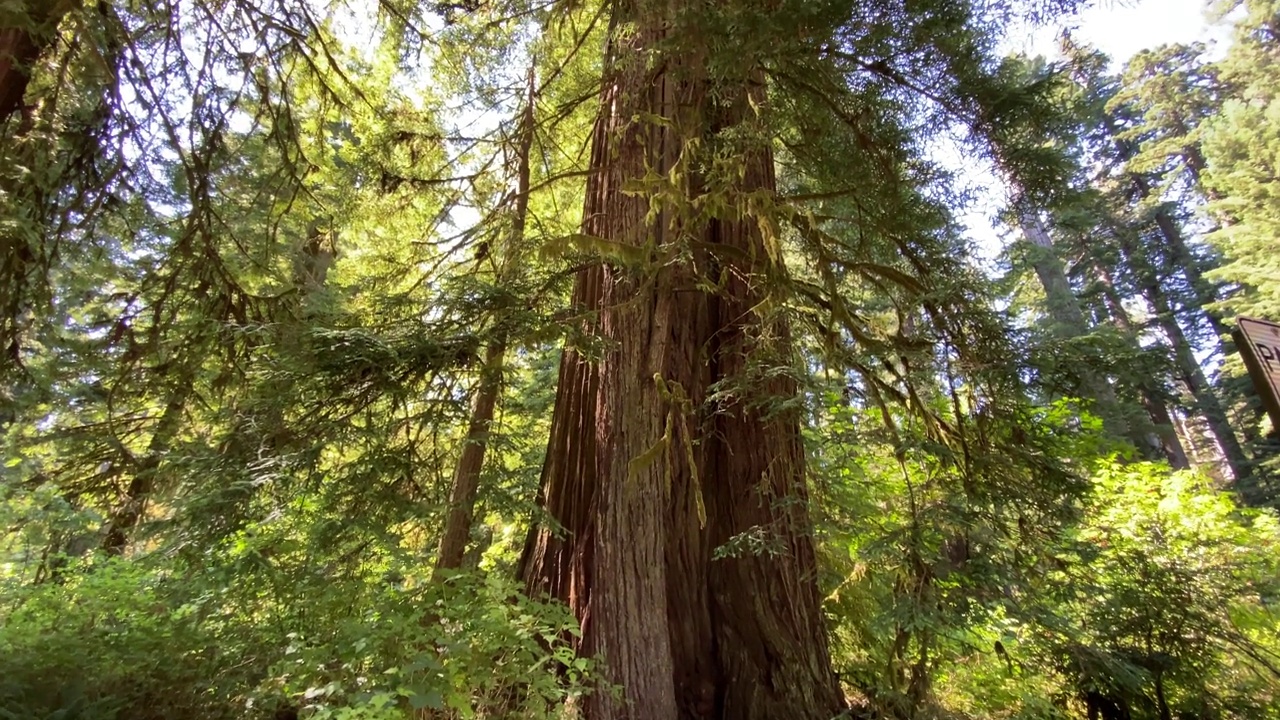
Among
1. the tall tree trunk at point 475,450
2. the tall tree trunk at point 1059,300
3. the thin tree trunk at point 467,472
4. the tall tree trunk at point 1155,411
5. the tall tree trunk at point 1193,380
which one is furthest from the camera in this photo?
the tall tree trunk at point 1193,380

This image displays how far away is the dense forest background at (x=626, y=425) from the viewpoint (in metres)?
2.90

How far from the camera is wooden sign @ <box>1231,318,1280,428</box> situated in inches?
92.3

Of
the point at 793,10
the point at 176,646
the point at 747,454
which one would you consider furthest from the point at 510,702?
the point at 793,10

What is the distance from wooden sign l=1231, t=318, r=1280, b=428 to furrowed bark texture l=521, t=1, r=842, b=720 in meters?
1.91

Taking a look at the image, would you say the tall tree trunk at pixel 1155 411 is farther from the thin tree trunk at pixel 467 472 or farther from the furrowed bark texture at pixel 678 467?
the thin tree trunk at pixel 467 472

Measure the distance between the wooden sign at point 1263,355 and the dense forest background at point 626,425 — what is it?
0.64 m

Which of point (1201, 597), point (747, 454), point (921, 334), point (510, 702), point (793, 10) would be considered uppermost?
point (793, 10)

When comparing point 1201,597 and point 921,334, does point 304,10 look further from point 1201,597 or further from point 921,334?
point 1201,597

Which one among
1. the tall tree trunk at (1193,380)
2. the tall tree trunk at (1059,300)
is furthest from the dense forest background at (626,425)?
the tall tree trunk at (1193,380)

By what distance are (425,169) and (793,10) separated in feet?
12.5

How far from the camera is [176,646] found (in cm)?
304

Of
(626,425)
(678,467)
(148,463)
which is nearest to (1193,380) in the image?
(678,467)

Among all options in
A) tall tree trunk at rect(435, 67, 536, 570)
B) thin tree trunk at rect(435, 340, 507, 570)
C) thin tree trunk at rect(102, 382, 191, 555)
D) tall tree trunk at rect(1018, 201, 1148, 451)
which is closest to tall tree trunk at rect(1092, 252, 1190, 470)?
tall tree trunk at rect(1018, 201, 1148, 451)

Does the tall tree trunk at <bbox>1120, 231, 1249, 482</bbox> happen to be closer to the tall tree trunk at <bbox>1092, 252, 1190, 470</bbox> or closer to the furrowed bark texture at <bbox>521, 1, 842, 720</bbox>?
the tall tree trunk at <bbox>1092, 252, 1190, 470</bbox>
